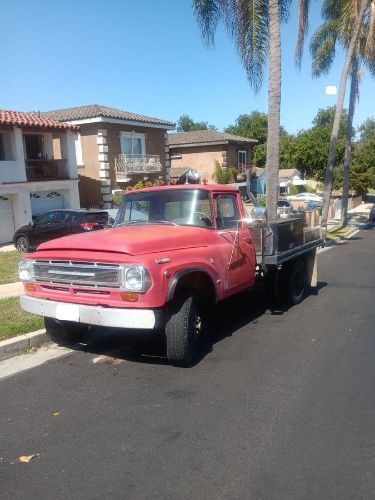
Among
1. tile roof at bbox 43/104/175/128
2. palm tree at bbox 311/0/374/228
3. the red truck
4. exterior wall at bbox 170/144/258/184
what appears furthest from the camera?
exterior wall at bbox 170/144/258/184

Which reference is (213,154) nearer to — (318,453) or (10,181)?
(10,181)

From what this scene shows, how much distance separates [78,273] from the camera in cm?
506

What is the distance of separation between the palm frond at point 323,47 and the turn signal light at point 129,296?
22.0m

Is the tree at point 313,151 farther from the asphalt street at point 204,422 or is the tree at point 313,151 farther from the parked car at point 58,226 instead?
the asphalt street at point 204,422

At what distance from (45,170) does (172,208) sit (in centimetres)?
1715

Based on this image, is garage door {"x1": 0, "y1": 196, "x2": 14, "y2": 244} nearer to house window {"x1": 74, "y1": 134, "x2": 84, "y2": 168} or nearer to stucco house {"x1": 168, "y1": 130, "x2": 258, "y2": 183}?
house window {"x1": 74, "y1": 134, "x2": 84, "y2": 168}

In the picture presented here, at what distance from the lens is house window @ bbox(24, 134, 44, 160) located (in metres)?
22.5

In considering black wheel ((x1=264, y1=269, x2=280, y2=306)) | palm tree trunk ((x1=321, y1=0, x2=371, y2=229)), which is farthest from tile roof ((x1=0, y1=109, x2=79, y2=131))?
black wheel ((x1=264, y1=269, x2=280, y2=306))

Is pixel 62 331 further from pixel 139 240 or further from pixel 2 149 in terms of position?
pixel 2 149

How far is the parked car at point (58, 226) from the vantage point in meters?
15.4

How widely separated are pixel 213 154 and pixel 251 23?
23.2 meters

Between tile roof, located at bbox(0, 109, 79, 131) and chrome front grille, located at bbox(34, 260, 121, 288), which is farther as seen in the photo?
tile roof, located at bbox(0, 109, 79, 131)

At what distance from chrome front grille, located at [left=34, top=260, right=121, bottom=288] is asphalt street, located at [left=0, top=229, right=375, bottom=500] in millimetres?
999

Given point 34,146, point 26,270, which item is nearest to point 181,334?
point 26,270
